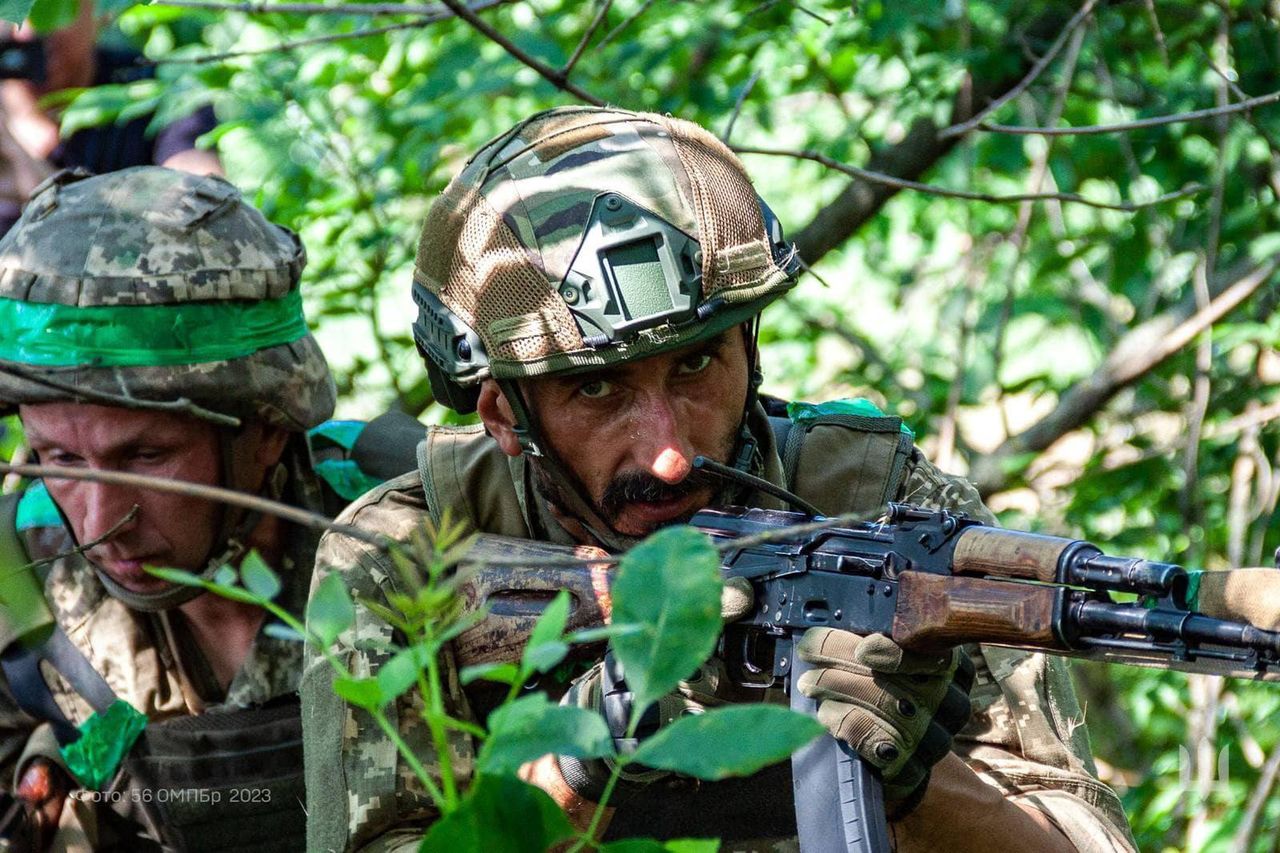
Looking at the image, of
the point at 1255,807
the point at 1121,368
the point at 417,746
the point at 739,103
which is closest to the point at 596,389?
the point at 417,746

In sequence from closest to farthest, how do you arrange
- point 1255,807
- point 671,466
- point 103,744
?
point 671,466 < point 103,744 < point 1255,807

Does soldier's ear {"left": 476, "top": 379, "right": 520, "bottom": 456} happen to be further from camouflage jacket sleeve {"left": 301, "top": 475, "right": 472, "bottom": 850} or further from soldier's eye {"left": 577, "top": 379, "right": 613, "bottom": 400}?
camouflage jacket sleeve {"left": 301, "top": 475, "right": 472, "bottom": 850}

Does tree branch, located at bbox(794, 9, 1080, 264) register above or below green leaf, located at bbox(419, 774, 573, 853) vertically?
below

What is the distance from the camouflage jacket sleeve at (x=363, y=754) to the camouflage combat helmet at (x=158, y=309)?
78 cm

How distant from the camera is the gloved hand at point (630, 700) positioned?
248cm

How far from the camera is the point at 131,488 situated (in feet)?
11.3

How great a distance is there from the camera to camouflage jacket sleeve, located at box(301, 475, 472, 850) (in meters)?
2.77

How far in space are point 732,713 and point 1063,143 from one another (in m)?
4.03

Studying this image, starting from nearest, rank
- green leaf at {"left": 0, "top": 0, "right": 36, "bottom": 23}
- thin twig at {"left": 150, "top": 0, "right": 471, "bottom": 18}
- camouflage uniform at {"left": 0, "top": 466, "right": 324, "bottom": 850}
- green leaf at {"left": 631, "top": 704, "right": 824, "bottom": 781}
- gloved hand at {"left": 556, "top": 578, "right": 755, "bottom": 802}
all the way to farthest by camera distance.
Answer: green leaf at {"left": 631, "top": 704, "right": 824, "bottom": 781}
green leaf at {"left": 0, "top": 0, "right": 36, "bottom": 23}
gloved hand at {"left": 556, "top": 578, "right": 755, "bottom": 802}
thin twig at {"left": 150, "top": 0, "right": 471, "bottom": 18}
camouflage uniform at {"left": 0, "top": 466, "right": 324, "bottom": 850}

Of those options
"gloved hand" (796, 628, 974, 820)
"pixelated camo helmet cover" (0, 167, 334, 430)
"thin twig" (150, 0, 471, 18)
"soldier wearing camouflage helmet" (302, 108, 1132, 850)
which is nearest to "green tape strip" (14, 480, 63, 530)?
"pixelated camo helmet cover" (0, 167, 334, 430)

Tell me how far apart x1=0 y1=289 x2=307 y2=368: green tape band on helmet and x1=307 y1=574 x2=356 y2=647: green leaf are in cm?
256

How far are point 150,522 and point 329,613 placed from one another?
A: 246 cm

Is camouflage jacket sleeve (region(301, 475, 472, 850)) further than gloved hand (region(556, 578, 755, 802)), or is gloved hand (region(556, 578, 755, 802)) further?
camouflage jacket sleeve (region(301, 475, 472, 850))

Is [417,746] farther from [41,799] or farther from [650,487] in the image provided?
[41,799]
